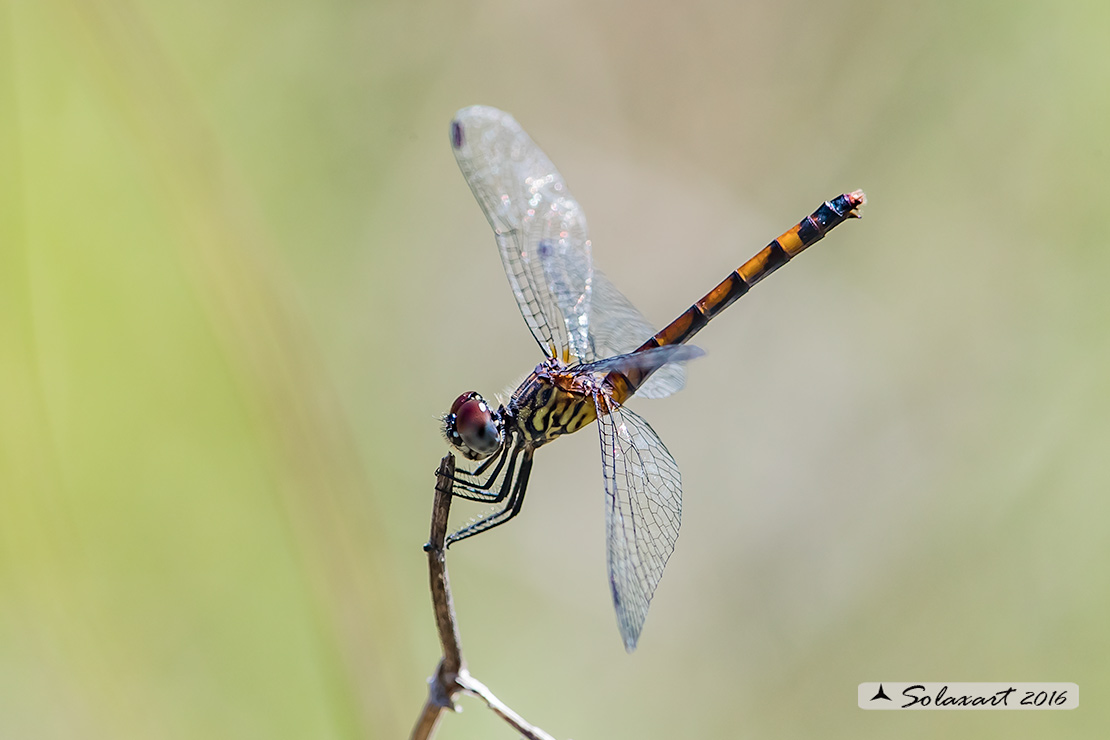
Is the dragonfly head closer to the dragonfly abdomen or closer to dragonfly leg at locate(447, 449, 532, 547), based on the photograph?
dragonfly leg at locate(447, 449, 532, 547)

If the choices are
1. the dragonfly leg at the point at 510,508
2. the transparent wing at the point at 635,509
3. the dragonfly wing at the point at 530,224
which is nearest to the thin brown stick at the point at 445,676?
the transparent wing at the point at 635,509

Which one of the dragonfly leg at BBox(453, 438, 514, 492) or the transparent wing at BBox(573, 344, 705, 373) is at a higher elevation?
the transparent wing at BBox(573, 344, 705, 373)

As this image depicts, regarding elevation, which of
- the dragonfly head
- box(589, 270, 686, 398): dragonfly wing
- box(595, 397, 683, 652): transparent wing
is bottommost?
box(595, 397, 683, 652): transparent wing

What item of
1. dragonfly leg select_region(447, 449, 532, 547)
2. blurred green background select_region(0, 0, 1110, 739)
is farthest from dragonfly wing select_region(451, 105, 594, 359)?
blurred green background select_region(0, 0, 1110, 739)

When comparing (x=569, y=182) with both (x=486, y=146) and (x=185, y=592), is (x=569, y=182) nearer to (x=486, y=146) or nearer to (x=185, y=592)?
(x=486, y=146)

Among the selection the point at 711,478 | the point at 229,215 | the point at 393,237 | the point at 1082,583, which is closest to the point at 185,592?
the point at 229,215

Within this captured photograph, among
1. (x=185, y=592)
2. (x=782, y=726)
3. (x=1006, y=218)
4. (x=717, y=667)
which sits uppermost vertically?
(x=1006, y=218)

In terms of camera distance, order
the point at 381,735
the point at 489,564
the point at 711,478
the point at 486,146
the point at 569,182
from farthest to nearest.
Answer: the point at 569,182
the point at 711,478
the point at 489,564
the point at 486,146
the point at 381,735
